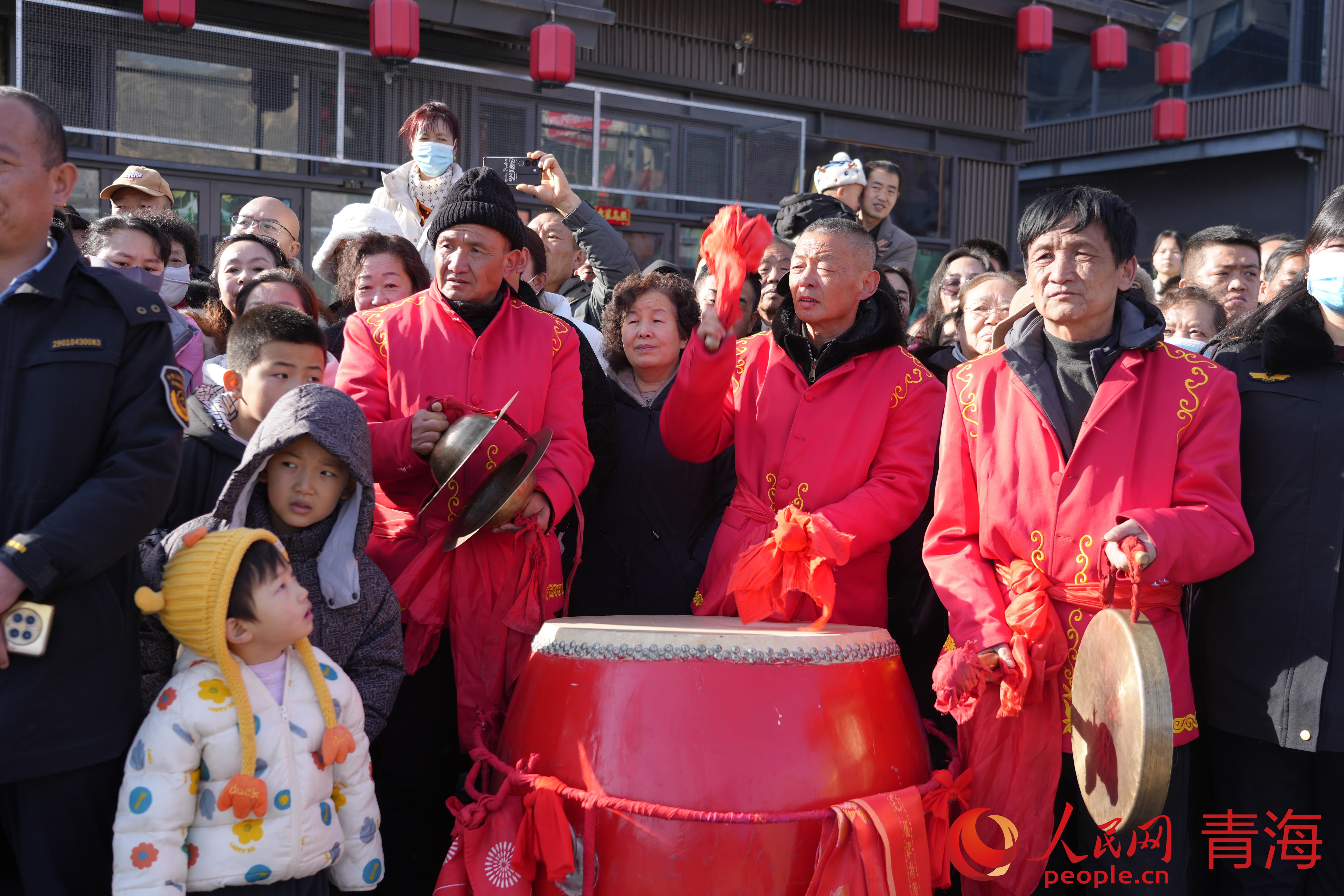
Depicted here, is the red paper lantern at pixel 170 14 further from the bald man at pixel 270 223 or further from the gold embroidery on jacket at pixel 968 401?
the gold embroidery on jacket at pixel 968 401

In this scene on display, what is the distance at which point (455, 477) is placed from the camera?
282 cm

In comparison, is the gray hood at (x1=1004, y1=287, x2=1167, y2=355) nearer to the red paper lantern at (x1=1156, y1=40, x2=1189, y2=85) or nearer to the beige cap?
the beige cap

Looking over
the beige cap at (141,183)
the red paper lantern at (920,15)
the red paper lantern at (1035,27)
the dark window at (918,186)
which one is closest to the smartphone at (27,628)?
the beige cap at (141,183)

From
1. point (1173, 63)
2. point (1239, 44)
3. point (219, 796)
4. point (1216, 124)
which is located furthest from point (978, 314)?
point (1239, 44)

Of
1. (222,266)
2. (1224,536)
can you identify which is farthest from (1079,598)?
(222,266)

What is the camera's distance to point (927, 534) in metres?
2.65

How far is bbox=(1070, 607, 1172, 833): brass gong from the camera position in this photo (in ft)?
6.55

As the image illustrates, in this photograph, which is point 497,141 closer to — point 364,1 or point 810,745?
point 364,1

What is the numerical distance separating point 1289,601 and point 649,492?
1.68m

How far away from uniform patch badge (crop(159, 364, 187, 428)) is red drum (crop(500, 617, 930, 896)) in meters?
0.87

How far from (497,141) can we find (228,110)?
2.31 meters

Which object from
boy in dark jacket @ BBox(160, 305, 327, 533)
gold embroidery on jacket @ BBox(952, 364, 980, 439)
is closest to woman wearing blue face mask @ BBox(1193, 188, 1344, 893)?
gold embroidery on jacket @ BBox(952, 364, 980, 439)

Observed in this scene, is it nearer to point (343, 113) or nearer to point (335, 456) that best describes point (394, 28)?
point (343, 113)

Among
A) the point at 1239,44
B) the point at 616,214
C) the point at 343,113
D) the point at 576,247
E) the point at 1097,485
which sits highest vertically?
the point at 1239,44
